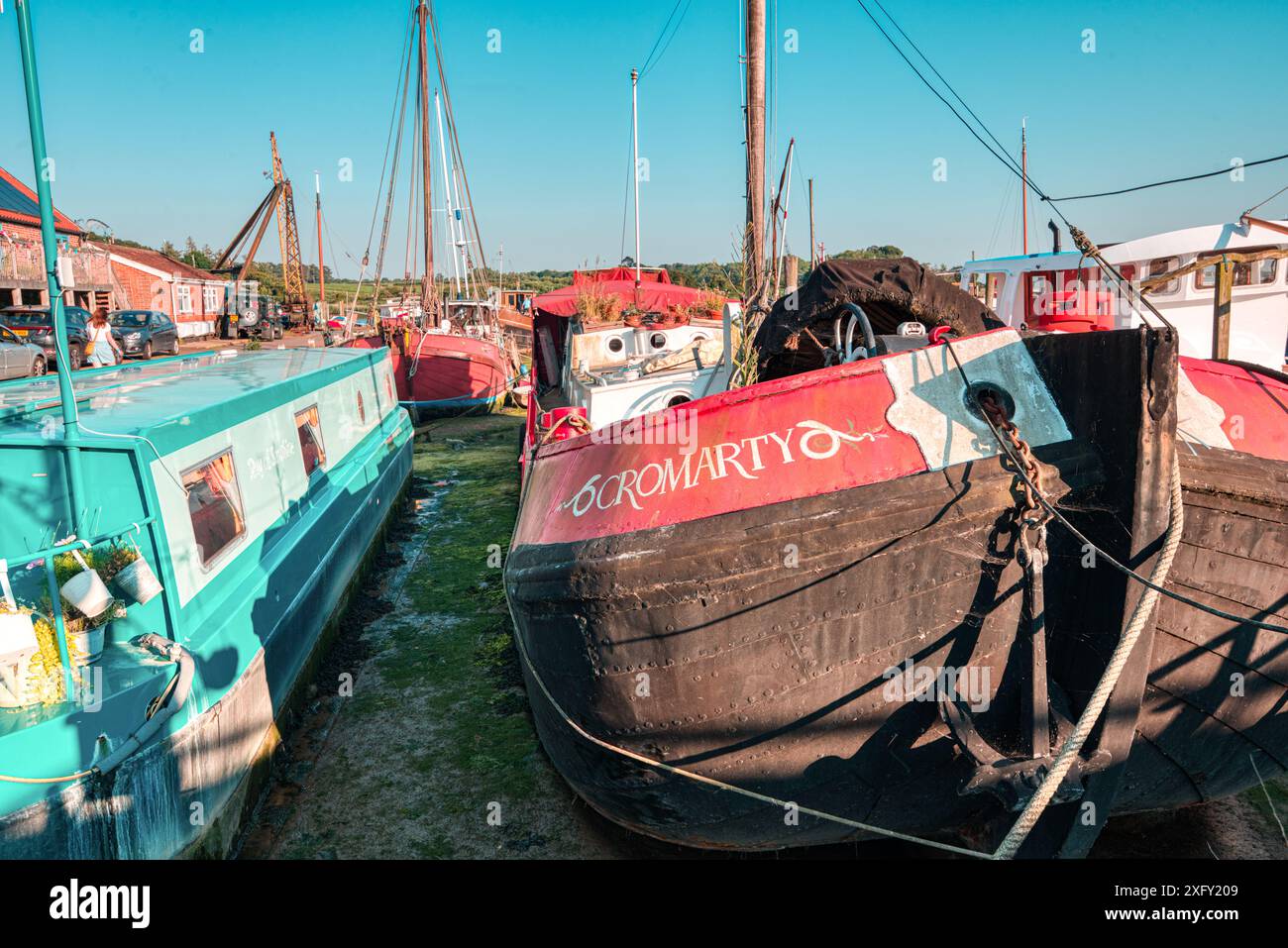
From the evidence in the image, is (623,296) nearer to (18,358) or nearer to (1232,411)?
(1232,411)

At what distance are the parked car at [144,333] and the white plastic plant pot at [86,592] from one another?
76.4 ft

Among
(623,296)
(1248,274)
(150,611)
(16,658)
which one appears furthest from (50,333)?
(1248,274)

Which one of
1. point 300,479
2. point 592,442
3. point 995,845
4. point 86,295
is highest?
point 86,295

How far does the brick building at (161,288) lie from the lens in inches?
1556

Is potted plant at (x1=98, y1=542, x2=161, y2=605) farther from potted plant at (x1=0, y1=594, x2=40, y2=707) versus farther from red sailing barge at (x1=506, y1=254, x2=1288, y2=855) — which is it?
red sailing barge at (x1=506, y1=254, x2=1288, y2=855)

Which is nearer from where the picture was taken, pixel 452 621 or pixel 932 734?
pixel 932 734

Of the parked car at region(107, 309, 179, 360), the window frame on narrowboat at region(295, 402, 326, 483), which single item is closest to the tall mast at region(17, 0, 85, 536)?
the window frame on narrowboat at region(295, 402, 326, 483)

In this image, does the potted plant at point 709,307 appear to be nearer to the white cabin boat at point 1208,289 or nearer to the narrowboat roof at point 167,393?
the white cabin boat at point 1208,289

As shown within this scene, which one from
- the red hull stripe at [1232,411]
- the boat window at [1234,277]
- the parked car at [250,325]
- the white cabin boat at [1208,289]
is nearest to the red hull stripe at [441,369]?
the white cabin boat at [1208,289]
